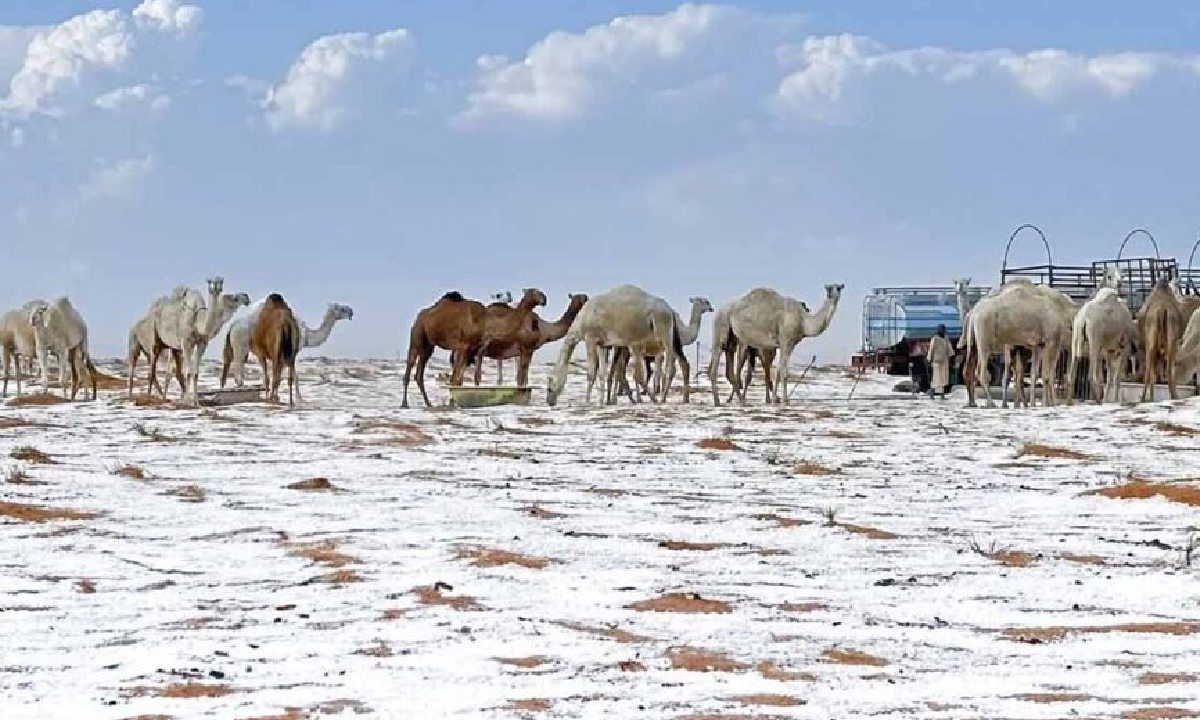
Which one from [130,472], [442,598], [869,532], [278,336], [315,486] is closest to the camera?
[442,598]

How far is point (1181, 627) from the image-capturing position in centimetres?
738

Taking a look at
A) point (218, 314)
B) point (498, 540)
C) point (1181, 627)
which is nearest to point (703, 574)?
point (498, 540)

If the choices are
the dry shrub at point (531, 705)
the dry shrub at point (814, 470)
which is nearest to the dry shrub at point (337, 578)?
the dry shrub at point (531, 705)

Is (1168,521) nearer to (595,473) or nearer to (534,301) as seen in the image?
(595,473)

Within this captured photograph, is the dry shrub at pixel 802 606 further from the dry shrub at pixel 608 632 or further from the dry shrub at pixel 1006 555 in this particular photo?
the dry shrub at pixel 1006 555

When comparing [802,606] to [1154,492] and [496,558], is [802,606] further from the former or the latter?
[1154,492]

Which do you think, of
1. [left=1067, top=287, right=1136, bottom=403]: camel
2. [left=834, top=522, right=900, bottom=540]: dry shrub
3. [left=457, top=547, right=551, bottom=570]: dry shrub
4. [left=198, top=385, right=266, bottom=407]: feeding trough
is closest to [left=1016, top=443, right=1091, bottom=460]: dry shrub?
[left=834, top=522, right=900, bottom=540]: dry shrub

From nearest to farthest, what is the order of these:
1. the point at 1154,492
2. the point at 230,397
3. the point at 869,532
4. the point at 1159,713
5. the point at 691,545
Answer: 1. the point at 1159,713
2. the point at 691,545
3. the point at 869,532
4. the point at 1154,492
5. the point at 230,397

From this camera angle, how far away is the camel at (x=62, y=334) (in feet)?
105

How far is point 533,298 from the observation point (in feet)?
112

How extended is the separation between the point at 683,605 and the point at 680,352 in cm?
2335

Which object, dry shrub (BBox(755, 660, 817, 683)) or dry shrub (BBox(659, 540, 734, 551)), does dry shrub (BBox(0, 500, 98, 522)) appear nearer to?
dry shrub (BBox(659, 540, 734, 551))

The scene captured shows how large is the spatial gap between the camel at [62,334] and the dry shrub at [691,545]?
23.4m

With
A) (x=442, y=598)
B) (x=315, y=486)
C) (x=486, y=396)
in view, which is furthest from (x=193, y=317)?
(x=442, y=598)
